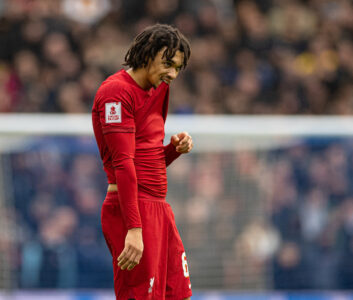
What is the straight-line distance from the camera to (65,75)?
927cm

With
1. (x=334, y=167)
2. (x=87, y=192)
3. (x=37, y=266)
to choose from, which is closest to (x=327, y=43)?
(x=334, y=167)

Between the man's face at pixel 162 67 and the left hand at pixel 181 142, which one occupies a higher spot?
the man's face at pixel 162 67

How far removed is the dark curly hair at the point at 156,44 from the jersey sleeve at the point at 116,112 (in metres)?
0.20

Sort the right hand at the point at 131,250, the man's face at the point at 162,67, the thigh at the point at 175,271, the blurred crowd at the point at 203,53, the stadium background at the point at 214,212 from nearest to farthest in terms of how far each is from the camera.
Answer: the right hand at the point at 131,250, the man's face at the point at 162,67, the thigh at the point at 175,271, the stadium background at the point at 214,212, the blurred crowd at the point at 203,53

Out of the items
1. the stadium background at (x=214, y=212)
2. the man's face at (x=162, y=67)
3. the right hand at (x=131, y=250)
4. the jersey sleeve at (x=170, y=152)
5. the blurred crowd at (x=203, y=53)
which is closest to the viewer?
the right hand at (x=131, y=250)

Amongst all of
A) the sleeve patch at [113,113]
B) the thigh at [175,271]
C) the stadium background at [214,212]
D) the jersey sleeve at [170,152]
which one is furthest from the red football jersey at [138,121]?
the stadium background at [214,212]

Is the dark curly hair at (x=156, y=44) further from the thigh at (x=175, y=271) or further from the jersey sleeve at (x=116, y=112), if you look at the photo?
the thigh at (x=175, y=271)

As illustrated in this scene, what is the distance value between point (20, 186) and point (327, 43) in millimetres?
4802

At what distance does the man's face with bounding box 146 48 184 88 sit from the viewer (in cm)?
340

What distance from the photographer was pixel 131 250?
130 inches

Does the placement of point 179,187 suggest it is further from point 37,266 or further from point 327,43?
point 327,43

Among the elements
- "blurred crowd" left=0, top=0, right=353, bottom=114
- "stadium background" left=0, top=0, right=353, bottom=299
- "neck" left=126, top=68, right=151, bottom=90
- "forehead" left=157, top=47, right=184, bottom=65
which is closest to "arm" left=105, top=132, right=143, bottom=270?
"neck" left=126, top=68, right=151, bottom=90

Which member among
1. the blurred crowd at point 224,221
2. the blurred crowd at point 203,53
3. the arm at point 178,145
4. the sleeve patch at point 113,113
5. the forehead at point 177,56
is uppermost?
the blurred crowd at point 203,53

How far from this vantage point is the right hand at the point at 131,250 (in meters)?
3.29
